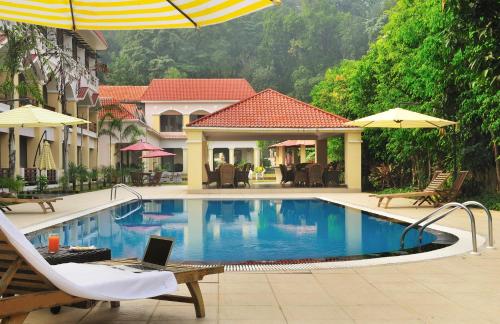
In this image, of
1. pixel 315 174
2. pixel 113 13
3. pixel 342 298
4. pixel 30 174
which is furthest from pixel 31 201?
pixel 315 174

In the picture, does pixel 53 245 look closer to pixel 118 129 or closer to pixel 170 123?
pixel 118 129

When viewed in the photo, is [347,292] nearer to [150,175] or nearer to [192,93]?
[150,175]

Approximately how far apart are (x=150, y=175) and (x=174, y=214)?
57.5ft

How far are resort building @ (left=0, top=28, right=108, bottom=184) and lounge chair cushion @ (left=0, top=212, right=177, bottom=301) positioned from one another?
583 inches


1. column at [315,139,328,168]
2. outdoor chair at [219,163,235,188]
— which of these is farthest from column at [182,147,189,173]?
outdoor chair at [219,163,235,188]

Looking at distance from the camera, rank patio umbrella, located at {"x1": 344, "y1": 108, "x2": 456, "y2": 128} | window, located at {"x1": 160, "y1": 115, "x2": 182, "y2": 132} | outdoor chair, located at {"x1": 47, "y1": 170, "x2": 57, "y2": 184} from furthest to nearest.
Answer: window, located at {"x1": 160, "y1": 115, "x2": 182, "y2": 132} → outdoor chair, located at {"x1": 47, "y1": 170, "x2": 57, "y2": 184} → patio umbrella, located at {"x1": 344, "y1": 108, "x2": 456, "y2": 128}

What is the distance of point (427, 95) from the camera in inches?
695

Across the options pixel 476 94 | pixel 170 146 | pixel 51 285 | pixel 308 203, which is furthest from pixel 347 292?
pixel 170 146

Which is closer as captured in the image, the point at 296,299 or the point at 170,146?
the point at 296,299

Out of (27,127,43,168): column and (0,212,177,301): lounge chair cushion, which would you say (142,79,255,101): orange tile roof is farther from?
(0,212,177,301): lounge chair cushion

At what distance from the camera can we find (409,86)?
64.8ft

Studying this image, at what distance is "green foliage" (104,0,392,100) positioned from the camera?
6381 cm

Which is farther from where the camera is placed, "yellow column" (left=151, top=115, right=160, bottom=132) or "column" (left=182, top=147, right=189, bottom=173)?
"yellow column" (left=151, top=115, right=160, bottom=132)

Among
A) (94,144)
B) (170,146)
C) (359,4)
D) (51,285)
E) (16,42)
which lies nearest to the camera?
(51,285)
